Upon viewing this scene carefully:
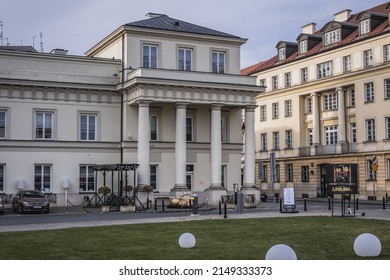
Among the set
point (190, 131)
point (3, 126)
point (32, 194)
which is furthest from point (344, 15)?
point (32, 194)

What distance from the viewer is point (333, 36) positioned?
61.7 meters

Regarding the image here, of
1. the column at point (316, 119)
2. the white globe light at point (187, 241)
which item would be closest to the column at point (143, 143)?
the white globe light at point (187, 241)

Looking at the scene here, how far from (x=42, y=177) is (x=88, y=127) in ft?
15.6

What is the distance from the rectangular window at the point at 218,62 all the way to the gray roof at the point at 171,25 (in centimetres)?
142

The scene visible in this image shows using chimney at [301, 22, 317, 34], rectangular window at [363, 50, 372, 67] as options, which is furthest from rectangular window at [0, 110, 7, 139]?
chimney at [301, 22, 317, 34]

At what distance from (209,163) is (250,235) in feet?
86.1

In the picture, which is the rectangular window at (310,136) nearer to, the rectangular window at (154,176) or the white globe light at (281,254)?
the rectangular window at (154,176)

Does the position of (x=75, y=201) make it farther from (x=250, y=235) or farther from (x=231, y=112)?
(x=250, y=235)

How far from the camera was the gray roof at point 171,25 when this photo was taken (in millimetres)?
44219

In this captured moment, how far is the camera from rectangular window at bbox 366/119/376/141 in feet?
185

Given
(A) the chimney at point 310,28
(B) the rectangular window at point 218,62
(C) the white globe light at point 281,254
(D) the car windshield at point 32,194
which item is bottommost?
(C) the white globe light at point 281,254

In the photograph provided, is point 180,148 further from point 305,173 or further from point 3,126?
point 305,173

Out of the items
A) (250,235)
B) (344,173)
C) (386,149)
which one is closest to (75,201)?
(344,173)

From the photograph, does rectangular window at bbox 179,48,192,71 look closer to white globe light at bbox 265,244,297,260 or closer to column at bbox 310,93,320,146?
column at bbox 310,93,320,146
